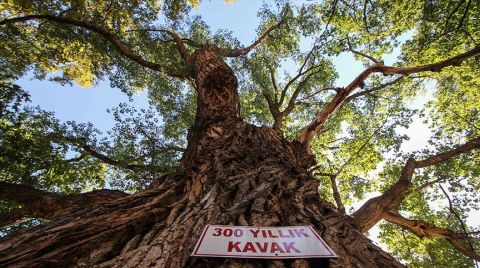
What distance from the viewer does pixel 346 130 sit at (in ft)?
38.7

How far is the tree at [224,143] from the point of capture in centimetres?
194

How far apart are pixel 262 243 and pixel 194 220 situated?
565 millimetres

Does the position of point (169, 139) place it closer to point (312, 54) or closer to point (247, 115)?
point (247, 115)

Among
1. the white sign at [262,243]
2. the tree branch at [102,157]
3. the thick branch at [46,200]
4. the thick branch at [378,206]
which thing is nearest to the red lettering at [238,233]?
the white sign at [262,243]

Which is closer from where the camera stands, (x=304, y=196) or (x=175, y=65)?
(x=304, y=196)

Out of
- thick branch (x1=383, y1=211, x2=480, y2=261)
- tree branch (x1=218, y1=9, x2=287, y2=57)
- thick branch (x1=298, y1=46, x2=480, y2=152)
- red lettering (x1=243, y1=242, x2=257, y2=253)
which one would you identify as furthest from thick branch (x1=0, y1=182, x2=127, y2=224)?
tree branch (x1=218, y1=9, x2=287, y2=57)

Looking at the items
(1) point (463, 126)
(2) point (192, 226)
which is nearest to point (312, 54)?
(1) point (463, 126)

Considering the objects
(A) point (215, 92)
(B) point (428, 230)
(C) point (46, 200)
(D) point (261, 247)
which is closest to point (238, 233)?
(D) point (261, 247)

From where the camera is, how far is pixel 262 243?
61.8 inches

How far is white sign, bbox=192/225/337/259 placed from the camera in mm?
1490

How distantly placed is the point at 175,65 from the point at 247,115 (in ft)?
13.4

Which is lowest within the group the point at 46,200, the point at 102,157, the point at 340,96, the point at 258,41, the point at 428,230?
the point at 46,200

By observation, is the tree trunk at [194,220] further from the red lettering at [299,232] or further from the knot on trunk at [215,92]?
the knot on trunk at [215,92]

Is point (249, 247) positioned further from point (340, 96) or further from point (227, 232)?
point (340, 96)
